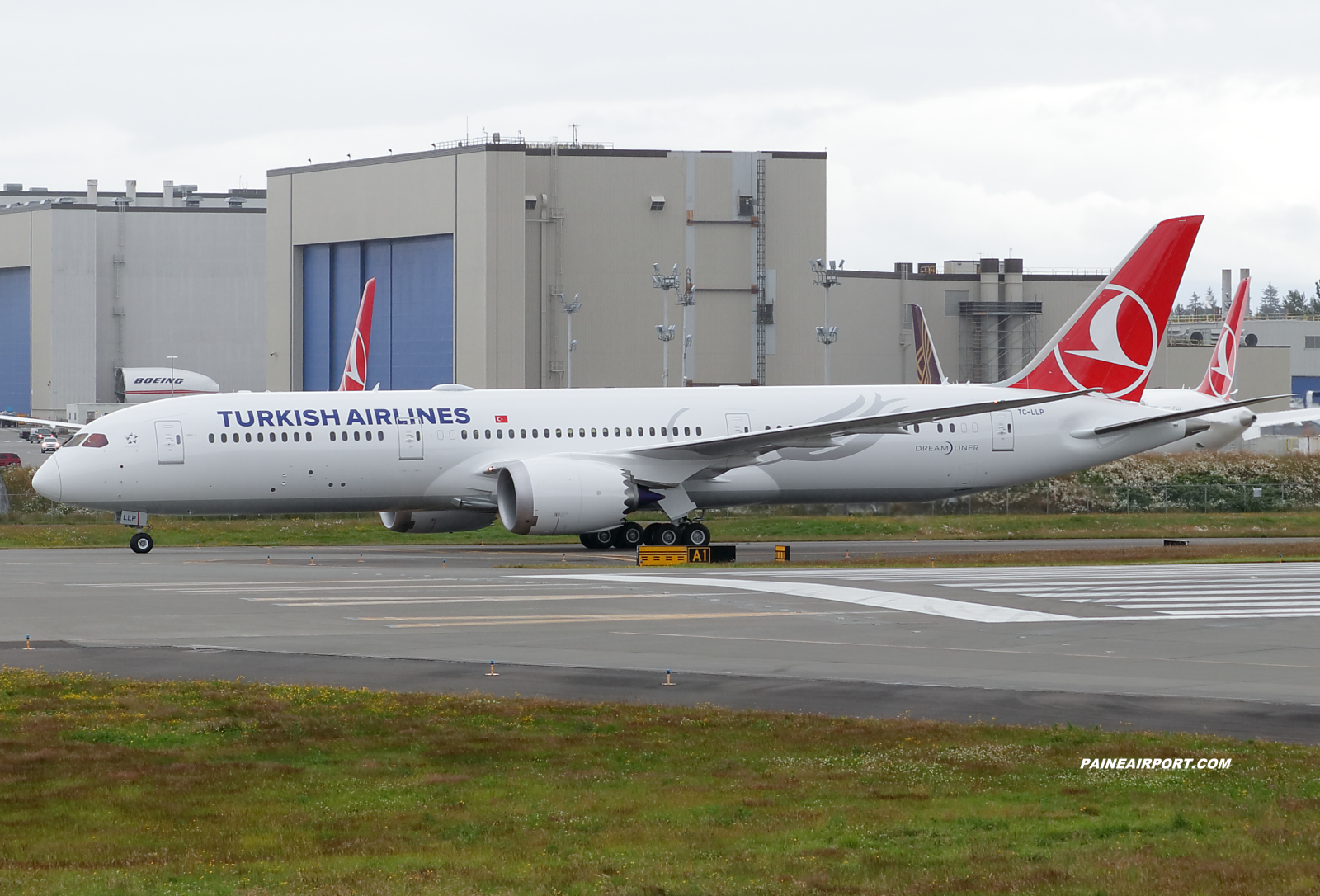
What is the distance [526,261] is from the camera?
88562 mm

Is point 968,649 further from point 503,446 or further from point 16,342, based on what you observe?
point 16,342

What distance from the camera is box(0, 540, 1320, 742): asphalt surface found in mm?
16844

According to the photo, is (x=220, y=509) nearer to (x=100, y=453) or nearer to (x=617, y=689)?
(x=100, y=453)

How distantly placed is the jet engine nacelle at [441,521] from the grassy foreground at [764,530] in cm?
276

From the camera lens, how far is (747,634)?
2197cm

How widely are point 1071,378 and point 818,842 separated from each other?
109 ft

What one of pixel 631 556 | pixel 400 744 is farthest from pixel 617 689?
pixel 631 556

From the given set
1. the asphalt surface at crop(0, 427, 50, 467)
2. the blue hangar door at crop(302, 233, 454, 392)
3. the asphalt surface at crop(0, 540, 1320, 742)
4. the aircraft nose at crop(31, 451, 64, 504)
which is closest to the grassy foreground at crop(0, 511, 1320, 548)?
the aircraft nose at crop(31, 451, 64, 504)

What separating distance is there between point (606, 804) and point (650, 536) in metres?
26.6

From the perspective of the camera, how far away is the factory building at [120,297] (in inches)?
4781

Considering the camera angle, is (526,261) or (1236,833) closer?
(1236,833)

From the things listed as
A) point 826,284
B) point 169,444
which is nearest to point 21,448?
point 826,284

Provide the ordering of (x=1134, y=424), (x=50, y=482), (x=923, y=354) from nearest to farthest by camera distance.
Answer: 1. (x=50, y=482)
2. (x=1134, y=424)
3. (x=923, y=354)

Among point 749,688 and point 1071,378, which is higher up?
point 1071,378
